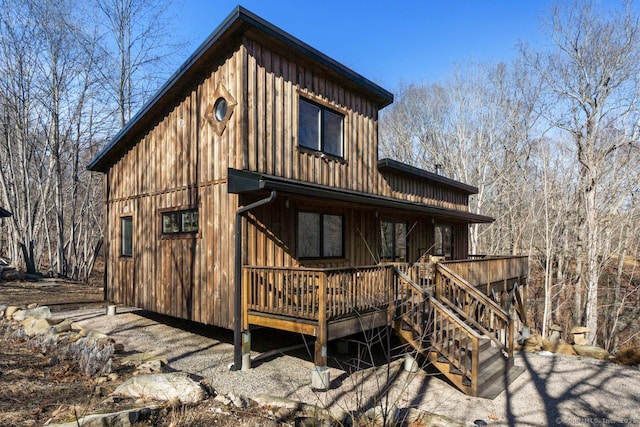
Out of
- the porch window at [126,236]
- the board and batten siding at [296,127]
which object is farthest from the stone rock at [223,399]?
the porch window at [126,236]

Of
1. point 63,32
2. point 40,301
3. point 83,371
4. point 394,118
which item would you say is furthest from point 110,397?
point 394,118

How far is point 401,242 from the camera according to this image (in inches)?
467

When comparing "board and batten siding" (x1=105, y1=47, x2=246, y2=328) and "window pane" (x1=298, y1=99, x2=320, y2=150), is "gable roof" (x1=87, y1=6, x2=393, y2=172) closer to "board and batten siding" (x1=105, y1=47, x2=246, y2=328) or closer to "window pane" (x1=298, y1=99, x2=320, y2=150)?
"board and batten siding" (x1=105, y1=47, x2=246, y2=328)

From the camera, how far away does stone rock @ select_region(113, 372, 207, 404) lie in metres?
4.64

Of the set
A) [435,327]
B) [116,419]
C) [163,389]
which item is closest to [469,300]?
[435,327]

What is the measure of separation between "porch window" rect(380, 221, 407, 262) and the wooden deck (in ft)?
9.32

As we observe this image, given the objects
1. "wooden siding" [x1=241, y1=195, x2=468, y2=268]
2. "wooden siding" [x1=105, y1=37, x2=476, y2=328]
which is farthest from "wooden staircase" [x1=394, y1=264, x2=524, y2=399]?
"wooden siding" [x1=105, y1=37, x2=476, y2=328]

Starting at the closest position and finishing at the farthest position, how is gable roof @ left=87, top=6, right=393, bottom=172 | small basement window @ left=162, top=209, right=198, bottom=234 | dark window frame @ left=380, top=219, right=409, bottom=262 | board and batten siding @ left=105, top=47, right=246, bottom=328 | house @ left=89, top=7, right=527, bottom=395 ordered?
house @ left=89, top=7, right=527, bottom=395 → gable roof @ left=87, top=6, right=393, bottom=172 → board and batten siding @ left=105, top=47, right=246, bottom=328 → small basement window @ left=162, top=209, right=198, bottom=234 → dark window frame @ left=380, top=219, right=409, bottom=262

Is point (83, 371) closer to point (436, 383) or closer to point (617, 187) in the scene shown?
point (436, 383)

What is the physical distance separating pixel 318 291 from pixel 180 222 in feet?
14.3

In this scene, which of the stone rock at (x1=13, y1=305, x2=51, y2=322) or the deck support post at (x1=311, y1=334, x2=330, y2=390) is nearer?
the deck support post at (x1=311, y1=334, x2=330, y2=390)

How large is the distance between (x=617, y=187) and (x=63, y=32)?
27.2 meters

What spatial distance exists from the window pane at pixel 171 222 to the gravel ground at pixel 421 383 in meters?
2.49

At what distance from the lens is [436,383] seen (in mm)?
6805
